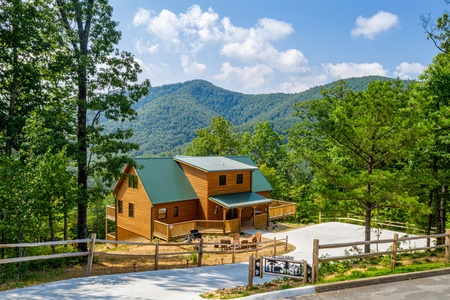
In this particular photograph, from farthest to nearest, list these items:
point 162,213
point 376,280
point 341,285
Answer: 1. point 162,213
2. point 376,280
3. point 341,285

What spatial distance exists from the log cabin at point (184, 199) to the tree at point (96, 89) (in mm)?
7653

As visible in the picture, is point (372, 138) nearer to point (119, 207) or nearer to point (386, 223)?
point (386, 223)

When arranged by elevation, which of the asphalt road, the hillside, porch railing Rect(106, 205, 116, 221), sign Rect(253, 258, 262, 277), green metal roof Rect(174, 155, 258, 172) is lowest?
porch railing Rect(106, 205, 116, 221)

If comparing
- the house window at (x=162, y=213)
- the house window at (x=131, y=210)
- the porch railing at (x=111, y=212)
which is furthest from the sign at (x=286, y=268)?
the porch railing at (x=111, y=212)

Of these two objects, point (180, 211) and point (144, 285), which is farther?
point (180, 211)

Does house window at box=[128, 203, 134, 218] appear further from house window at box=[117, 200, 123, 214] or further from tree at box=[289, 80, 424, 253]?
tree at box=[289, 80, 424, 253]

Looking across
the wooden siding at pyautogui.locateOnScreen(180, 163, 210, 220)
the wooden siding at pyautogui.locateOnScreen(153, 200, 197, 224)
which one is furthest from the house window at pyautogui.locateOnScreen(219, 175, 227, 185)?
the wooden siding at pyautogui.locateOnScreen(153, 200, 197, 224)

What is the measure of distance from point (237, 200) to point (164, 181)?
229 inches

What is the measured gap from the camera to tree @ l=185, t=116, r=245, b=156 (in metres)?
43.8

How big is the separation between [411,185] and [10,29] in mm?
17565

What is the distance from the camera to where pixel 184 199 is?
24.2m

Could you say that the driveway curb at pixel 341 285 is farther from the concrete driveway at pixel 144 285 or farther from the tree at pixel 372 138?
the tree at pixel 372 138

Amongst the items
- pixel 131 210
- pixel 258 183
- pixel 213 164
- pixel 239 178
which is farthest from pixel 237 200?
pixel 131 210

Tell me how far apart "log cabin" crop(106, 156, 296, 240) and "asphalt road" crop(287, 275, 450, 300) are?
48.8 ft
